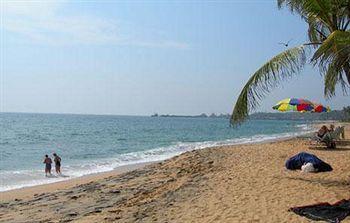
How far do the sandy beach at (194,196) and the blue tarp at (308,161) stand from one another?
236 mm

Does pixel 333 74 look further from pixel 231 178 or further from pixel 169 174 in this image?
pixel 169 174

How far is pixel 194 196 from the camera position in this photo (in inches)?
350

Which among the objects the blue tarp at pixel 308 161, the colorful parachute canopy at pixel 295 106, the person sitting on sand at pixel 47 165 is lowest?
the person sitting on sand at pixel 47 165

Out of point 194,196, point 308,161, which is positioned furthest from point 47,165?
point 308,161

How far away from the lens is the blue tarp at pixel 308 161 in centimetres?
1088

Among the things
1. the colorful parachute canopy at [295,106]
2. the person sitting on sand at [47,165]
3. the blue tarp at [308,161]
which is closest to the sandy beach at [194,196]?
the blue tarp at [308,161]

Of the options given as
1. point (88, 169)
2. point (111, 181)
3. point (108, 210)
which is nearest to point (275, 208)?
point (108, 210)

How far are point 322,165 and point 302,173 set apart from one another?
651 mm

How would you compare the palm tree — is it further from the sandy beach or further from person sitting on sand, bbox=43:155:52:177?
person sitting on sand, bbox=43:155:52:177

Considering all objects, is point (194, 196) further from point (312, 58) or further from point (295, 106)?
point (295, 106)

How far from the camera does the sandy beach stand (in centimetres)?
756

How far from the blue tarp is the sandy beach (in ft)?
0.78

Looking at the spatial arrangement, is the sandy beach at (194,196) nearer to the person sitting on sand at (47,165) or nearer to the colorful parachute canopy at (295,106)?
the person sitting on sand at (47,165)

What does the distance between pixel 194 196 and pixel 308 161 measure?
12.5 feet
